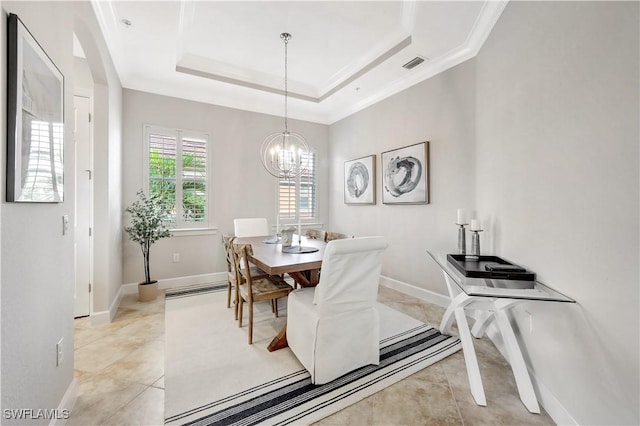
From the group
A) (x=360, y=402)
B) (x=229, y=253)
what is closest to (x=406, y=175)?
(x=229, y=253)

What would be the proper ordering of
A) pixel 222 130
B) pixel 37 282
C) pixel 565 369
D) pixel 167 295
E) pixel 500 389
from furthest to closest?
pixel 222 130 → pixel 167 295 → pixel 500 389 → pixel 565 369 → pixel 37 282

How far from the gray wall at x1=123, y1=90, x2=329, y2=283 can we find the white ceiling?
0.21m

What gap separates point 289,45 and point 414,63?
1517 mm

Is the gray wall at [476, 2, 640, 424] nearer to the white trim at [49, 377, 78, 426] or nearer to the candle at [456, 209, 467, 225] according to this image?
the candle at [456, 209, 467, 225]

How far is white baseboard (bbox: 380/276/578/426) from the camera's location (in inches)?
59.0

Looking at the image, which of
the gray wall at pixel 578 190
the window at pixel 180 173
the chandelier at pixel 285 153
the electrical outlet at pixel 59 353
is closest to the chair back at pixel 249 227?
the window at pixel 180 173

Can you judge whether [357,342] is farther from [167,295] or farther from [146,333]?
[167,295]

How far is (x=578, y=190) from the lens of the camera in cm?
145

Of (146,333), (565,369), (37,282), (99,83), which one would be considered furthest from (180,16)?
(565,369)

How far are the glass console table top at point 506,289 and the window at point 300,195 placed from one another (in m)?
3.39

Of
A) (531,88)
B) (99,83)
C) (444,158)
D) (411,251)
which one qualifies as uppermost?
(99,83)

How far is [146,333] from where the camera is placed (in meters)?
2.54

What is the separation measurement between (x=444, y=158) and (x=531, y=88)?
1318mm

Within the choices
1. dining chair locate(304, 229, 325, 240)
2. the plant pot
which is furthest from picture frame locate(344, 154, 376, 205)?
the plant pot
